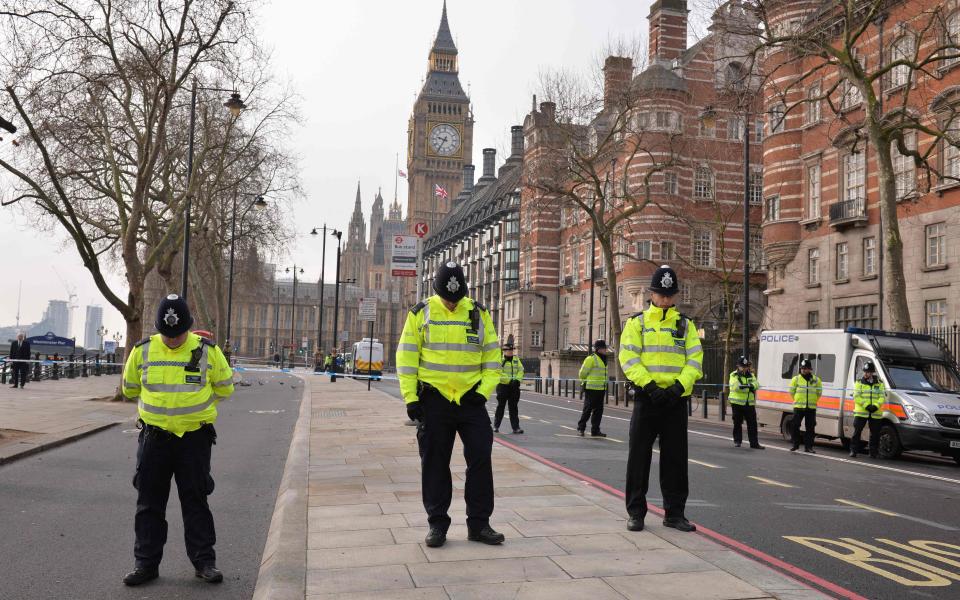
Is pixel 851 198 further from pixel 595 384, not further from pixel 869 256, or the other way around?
pixel 595 384

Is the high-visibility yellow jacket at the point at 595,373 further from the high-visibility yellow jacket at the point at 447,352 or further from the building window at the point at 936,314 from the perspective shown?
the building window at the point at 936,314

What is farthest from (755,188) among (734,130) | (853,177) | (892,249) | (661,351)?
(661,351)

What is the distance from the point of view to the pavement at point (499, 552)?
5.00m

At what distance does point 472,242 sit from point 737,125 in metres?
50.9

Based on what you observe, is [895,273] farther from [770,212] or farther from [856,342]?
[770,212]

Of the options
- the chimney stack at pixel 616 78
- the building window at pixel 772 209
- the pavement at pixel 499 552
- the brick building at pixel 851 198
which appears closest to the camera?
the pavement at pixel 499 552

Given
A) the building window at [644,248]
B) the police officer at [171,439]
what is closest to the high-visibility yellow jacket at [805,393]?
the police officer at [171,439]

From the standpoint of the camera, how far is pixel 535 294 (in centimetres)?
7356

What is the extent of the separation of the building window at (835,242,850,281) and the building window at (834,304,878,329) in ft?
3.96

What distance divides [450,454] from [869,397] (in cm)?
1146

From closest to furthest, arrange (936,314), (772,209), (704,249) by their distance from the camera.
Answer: (936,314) → (772,209) → (704,249)

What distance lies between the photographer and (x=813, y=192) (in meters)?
36.9

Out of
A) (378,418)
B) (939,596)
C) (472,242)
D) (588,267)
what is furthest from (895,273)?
(472,242)

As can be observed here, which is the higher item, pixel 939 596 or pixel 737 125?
pixel 737 125
